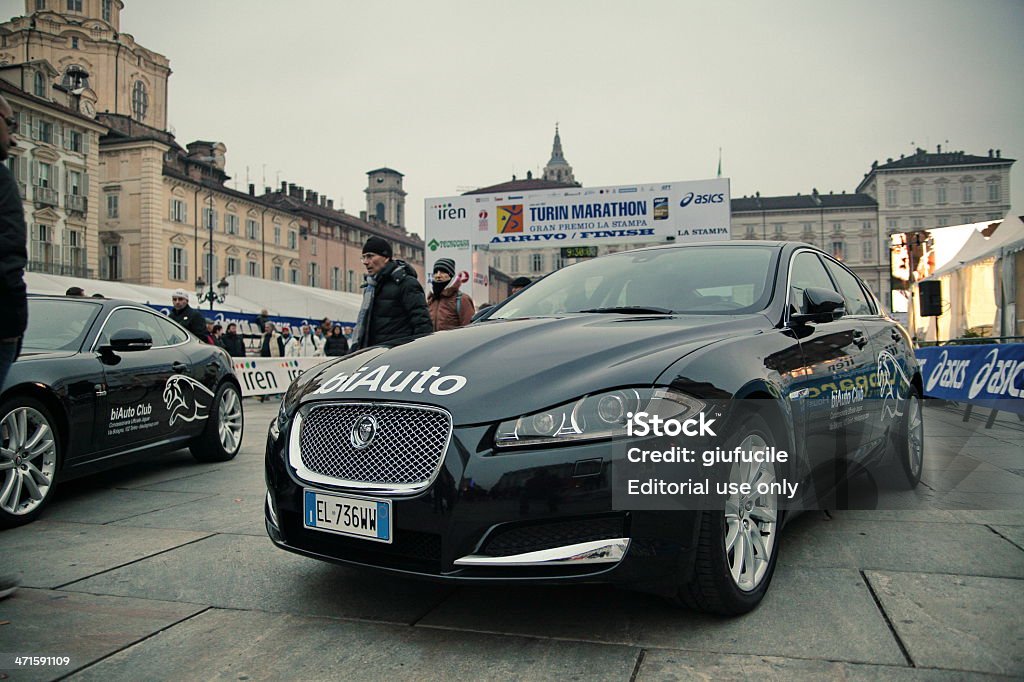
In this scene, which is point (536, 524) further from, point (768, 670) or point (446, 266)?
point (446, 266)

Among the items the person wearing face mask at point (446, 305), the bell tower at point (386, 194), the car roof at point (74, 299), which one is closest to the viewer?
the car roof at point (74, 299)

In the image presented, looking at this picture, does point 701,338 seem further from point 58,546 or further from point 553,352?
point 58,546

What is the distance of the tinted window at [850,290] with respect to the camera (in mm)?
4641

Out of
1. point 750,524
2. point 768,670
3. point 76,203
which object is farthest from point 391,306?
point 76,203

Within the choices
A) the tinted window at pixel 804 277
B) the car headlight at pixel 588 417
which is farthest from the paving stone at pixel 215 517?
the tinted window at pixel 804 277

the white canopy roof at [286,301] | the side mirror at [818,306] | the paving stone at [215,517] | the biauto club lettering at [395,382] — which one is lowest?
the paving stone at [215,517]

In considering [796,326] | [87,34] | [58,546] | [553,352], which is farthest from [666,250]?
[87,34]

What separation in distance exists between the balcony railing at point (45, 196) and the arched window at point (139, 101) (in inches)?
878

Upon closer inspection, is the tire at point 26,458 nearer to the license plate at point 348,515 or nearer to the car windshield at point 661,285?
the license plate at point 348,515

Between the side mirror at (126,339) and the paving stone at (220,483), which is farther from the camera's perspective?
the paving stone at (220,483)

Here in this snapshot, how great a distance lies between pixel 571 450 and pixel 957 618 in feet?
5.08

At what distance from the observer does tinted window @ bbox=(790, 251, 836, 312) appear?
3.87m

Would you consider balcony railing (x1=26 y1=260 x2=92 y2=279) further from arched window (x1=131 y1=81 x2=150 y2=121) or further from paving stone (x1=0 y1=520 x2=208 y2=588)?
paving stone (x1=0 y1=520 x2=208 y2=588)

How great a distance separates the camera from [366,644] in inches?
106
